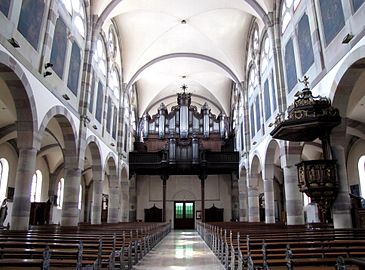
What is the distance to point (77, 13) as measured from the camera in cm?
1551

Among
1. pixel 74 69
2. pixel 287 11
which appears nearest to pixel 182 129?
pixel 74 69

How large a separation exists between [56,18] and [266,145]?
11.8m

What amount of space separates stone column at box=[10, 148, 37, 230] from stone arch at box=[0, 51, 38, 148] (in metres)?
0.40

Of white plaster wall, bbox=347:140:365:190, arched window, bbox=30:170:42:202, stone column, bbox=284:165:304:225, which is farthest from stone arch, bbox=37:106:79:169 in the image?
white plaster wall, bbox=347:140:365:190

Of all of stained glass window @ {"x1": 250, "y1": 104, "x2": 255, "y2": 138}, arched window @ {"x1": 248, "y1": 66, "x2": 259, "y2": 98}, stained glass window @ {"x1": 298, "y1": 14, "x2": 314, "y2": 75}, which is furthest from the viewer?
stained glass window @ {"x1": 250, "y1": 104, "x2": 255, "y2": 138}

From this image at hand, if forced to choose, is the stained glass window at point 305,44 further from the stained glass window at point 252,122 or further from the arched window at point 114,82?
the arched window at point 114,82

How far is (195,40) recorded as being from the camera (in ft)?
75.6

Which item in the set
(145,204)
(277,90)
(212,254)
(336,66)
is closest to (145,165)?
(145,204)

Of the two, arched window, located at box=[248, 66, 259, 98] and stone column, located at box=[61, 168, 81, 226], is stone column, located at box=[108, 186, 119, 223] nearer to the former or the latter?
stone column, located at box=[61, 168, 81, 226]

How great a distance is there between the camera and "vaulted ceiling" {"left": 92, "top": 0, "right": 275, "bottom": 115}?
18594 millimetres

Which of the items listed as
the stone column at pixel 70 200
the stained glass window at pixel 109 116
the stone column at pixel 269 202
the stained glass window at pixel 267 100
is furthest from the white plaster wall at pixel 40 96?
the stone column at pixel 269 202

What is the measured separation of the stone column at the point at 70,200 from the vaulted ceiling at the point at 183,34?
8.36m

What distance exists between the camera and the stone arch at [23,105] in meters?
9.78

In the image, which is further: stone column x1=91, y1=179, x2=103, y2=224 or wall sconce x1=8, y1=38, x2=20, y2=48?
stone column x1=91, y1=179, x2=103, y2=224
